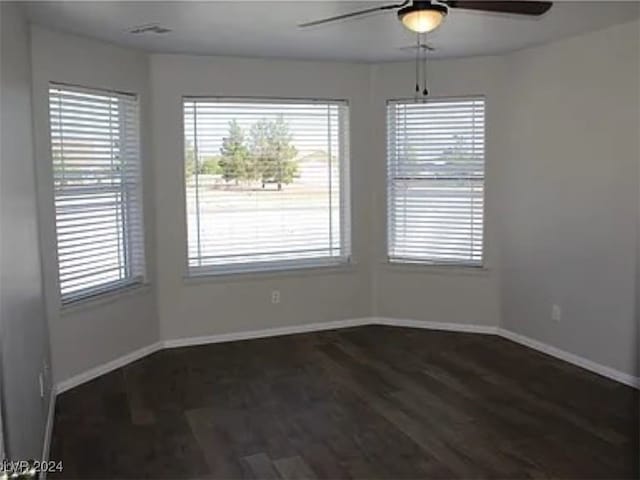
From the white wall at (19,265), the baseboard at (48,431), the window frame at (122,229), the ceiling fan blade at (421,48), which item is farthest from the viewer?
the ceiling fan blade at (421,48)

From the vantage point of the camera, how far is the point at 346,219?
6215mm

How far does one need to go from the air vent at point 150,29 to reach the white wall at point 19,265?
26.8 inches

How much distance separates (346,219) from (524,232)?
158cm

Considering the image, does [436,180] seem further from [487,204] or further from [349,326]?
[349,326]

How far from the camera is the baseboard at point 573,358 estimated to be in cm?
459

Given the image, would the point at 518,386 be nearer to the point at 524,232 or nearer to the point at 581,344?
the point at 581,344

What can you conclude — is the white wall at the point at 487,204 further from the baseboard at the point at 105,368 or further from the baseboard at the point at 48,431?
the baseboard at the point at 48,431

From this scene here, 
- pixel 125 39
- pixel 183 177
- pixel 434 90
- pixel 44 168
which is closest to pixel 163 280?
pixel 183 177

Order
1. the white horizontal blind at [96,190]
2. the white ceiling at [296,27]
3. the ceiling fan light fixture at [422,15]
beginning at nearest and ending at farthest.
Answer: the ceiling fan light fixture at [422,15] → the white ceiling at [296,27] → the white horizontal blind at [96,190]

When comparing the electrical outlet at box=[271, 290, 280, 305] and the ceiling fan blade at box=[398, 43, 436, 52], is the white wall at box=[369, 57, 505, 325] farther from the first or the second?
the electrical outlet at box=[271, 290, 280, 305]

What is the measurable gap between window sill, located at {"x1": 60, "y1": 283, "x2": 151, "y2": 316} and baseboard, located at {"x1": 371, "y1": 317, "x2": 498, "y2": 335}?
2.19 m

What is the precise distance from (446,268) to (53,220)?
3331mm

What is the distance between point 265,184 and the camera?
587cm

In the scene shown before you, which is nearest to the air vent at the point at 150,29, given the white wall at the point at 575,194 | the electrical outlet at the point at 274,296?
the electrical outlet at the point at 274,296
